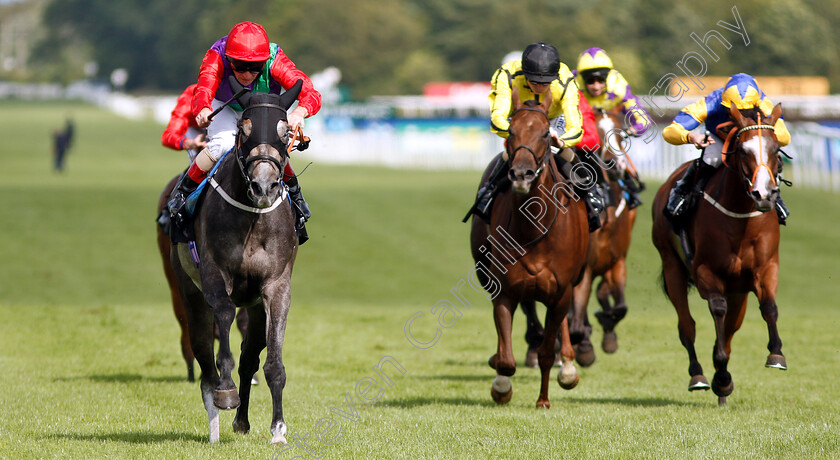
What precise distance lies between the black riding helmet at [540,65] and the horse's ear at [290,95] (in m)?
1.91

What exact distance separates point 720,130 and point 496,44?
64.5 m

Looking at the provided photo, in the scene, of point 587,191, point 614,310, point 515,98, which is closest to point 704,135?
point 587,191

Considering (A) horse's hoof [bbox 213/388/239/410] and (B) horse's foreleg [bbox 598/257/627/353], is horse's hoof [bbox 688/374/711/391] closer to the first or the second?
(B) horse's foreleg [bbox 598/257/627/353]

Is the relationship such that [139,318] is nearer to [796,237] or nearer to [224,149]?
[224,149]

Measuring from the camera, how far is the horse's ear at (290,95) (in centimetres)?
646

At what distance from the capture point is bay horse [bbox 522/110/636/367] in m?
9.57

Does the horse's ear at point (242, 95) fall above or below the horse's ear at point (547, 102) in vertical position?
above

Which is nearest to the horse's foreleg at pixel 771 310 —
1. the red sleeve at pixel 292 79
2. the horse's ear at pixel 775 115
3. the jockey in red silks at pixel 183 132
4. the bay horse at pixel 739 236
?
the bay horse at pixel 739 236

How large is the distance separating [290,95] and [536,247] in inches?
88.6

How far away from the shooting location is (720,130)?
8.38 m

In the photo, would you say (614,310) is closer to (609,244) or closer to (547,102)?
(609,244)

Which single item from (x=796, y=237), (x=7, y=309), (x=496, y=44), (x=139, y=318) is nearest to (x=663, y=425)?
(x=139, y=318)

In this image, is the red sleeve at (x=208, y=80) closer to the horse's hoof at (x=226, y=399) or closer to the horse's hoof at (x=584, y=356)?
the horse's hoof at (x=226, y=399)

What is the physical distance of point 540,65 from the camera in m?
7.83
